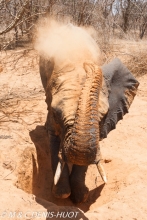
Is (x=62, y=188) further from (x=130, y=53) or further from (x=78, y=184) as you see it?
(x=130, y=53)

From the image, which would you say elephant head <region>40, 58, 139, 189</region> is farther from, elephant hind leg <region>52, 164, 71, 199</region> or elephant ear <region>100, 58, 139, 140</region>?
elephant hind leg <region>52, 164, 71, 199</region>

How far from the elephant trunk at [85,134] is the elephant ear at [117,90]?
2.26 feet

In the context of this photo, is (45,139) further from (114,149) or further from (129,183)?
(129,183)

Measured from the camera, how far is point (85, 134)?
250cm

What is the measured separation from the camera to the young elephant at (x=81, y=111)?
2.54 metres

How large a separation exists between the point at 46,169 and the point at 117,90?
1.55m

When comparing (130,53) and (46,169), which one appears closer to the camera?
(46,169)

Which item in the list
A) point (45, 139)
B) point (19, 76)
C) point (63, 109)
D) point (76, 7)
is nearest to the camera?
point (63, 109)

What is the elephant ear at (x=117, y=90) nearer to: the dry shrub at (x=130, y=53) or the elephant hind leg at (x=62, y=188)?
the elephant hind leg at (x=62, y=188)

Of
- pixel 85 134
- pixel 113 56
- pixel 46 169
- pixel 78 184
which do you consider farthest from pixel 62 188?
pixel 113 56

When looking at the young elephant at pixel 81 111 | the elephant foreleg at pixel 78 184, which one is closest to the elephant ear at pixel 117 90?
the young elephant at pixel 81 111

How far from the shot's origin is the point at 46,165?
4297 mm

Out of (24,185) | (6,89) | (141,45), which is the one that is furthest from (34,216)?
(141,45)

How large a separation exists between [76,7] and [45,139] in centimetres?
692
